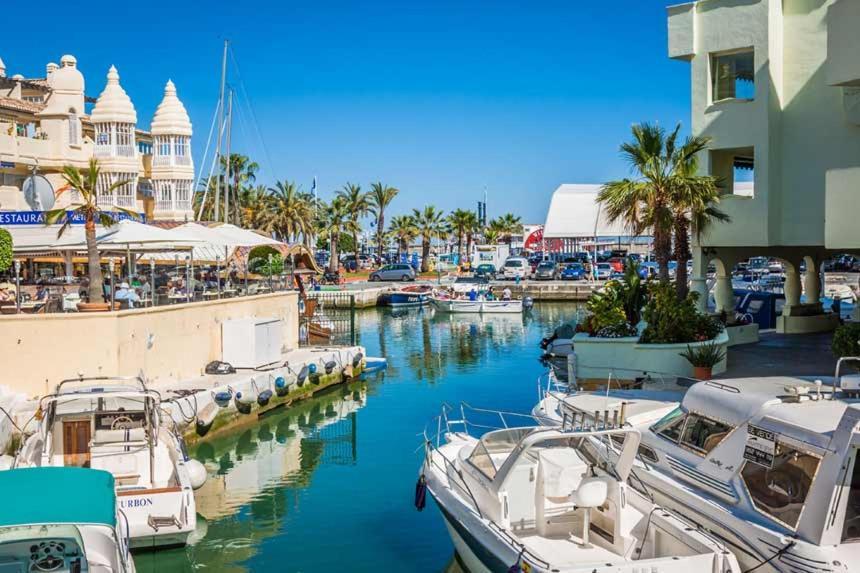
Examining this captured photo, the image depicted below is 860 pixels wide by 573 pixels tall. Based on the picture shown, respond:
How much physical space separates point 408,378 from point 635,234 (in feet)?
39.8

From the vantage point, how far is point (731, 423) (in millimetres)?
11812

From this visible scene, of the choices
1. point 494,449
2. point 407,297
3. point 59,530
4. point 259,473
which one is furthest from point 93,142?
point 59,530

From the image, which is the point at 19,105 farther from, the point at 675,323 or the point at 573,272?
the point at 573,272

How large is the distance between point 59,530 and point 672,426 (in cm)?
851

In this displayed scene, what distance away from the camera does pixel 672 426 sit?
13.4m

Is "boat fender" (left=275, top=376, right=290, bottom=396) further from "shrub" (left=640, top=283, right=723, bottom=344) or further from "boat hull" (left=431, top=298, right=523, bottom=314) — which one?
"boat hull" (left=431, top=298, right=523, bottom=314)

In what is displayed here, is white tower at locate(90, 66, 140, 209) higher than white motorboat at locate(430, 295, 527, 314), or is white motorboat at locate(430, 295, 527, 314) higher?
white tower at locate(90, 66, 140, 209)

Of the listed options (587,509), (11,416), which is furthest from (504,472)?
(11,416)

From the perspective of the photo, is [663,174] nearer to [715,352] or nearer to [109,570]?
[715,352]

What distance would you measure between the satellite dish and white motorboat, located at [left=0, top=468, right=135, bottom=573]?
70.0ft

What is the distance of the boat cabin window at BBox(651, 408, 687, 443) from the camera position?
43.1 feet

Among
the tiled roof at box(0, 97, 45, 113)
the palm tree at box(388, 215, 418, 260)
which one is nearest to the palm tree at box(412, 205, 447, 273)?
the palm tree at box(388, 215, 418, 260)

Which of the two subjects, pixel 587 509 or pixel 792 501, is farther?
pixel 587 509

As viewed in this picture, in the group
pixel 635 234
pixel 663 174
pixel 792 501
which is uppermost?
pixel 663 174
